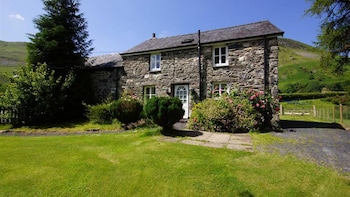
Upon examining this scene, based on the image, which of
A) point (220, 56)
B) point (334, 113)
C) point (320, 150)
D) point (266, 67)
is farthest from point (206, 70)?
point (334, 113)

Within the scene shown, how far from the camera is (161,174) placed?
12.2 ft

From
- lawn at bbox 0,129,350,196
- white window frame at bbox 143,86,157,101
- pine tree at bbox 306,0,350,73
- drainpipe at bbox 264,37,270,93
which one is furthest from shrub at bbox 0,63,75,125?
pine tree at bbox 306,0,350,73

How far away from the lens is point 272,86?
31.7ft

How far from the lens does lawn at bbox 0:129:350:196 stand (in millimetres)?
3133

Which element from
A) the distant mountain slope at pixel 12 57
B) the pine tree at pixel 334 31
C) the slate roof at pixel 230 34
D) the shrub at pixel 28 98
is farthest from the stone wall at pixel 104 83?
the distant mountain slope at pixel 12 57

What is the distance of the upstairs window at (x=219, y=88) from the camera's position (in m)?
11.1

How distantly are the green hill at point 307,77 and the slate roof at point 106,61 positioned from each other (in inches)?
561

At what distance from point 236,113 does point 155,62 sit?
695 centimetres

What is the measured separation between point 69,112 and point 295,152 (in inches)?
517

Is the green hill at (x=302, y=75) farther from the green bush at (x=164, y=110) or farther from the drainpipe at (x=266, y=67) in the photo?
the green bush at (x=164, y=110)

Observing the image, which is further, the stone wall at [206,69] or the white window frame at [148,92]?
the white window frame at [148,92]

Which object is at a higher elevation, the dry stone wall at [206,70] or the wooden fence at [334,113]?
the dry stone wall at [206,70]

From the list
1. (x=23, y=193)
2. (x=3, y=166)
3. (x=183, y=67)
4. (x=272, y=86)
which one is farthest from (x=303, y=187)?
(x=183, y=67)

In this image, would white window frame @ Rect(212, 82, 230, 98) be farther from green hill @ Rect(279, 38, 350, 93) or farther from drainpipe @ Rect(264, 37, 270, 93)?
green hill @ Rect(279, 38, 350, 93)
